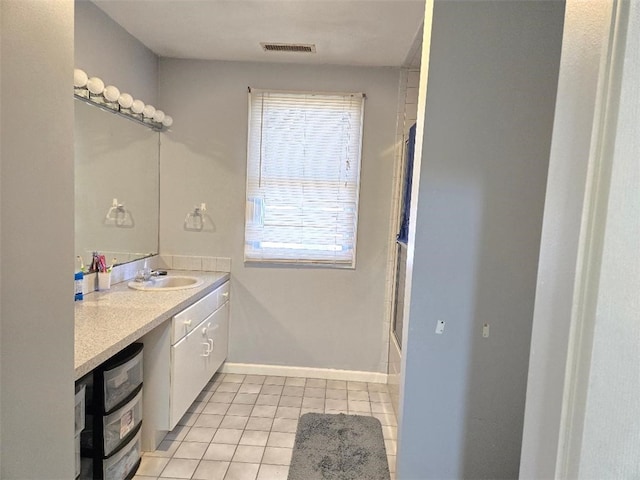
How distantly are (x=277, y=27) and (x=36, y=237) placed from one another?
2.25 meters

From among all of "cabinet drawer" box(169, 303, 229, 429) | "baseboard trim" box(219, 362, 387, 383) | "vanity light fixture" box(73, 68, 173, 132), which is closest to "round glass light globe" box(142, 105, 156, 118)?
"vanity light fixture" box(73, 68, 173, 132)

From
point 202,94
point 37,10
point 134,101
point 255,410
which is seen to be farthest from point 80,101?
point 255,410

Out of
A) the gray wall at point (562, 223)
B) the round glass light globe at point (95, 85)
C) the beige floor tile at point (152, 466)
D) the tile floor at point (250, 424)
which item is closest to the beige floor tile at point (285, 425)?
the tile floor at point (250, 424)

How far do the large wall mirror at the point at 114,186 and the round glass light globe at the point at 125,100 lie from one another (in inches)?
4.8

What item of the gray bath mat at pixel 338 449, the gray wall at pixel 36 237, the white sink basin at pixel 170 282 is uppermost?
the gray wall at pixel 36 237

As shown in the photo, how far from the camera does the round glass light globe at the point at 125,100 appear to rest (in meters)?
2.64

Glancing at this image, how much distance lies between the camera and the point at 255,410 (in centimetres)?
286

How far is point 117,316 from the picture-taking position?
6.63ft

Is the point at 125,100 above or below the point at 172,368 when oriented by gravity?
above

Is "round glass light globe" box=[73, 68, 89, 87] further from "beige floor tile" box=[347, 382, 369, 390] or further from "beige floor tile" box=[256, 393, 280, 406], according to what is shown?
"beige floor tile" box=[347, 382, 369, 390]

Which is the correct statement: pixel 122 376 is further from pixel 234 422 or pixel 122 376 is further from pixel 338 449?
pixel 338 449

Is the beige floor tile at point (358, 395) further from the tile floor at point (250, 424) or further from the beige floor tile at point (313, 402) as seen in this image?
the beige floor tile at point (313, 402)

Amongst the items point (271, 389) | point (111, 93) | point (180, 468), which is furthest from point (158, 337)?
point (111, 93)

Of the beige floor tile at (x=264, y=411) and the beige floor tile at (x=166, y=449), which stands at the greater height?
the beige floor tile at (x=264, y=411)
